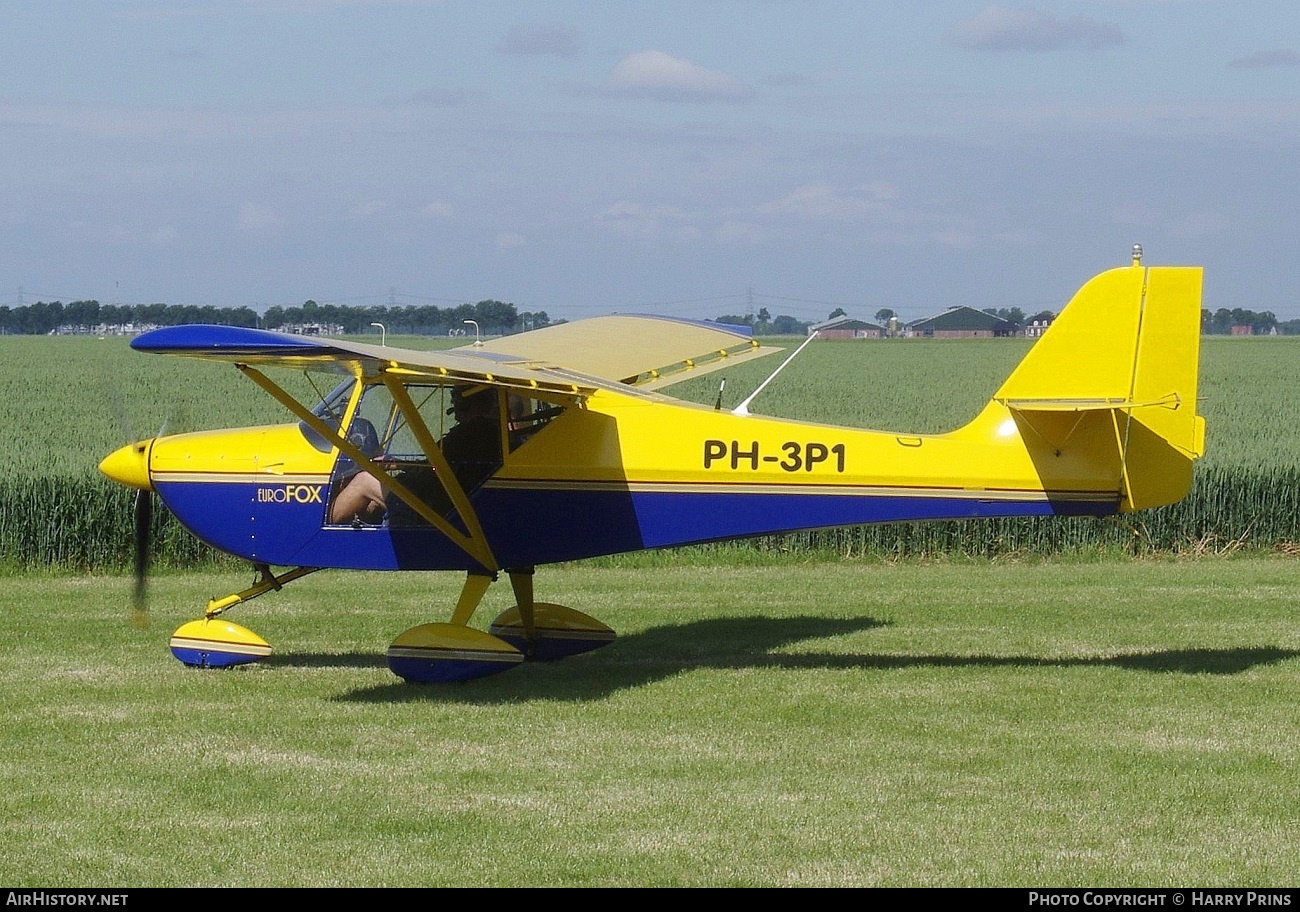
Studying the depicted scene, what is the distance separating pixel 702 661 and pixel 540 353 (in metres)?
3.08

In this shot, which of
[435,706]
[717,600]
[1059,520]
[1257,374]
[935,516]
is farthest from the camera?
[1257,374]

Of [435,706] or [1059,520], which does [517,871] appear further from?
[1059,520]

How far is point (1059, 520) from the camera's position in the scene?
1675 cm

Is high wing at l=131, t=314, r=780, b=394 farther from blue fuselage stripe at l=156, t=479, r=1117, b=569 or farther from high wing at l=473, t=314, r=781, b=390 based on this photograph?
blue fuselage stripe at l=156, t=479, r=1117, b=569

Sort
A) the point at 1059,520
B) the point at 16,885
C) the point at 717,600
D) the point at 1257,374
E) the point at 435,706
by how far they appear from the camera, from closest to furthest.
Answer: the point at 16,885, the point at 435,706, the point at 717,600, the point at 1059,520, the point at 1257,374

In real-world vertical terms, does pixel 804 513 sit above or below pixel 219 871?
above

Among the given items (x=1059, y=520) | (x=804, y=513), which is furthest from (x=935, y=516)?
(x=1059, y=520)

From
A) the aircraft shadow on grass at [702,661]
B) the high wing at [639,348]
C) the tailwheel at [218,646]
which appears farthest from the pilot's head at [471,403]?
the tailwheel at [218,646]

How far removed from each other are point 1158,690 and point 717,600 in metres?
5.08

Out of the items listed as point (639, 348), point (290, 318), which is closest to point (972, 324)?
point (290, 318)

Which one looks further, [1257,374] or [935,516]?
[1257,374]

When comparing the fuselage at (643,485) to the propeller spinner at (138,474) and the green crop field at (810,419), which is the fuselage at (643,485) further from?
the green crop field at (810,419)

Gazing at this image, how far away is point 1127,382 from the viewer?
31.0 feet

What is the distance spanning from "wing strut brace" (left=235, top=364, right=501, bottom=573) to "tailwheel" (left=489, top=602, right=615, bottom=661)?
1.07 meters
